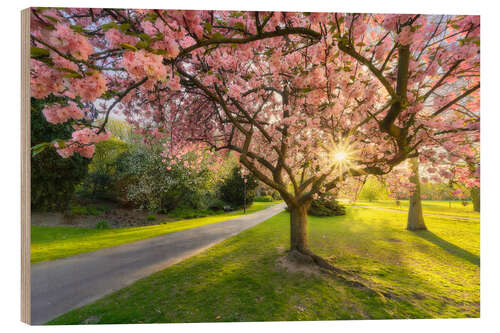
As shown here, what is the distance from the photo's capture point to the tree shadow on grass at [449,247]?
306cm

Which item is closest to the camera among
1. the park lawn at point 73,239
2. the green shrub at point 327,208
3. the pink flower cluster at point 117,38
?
the pink flower cluster at point 117,38

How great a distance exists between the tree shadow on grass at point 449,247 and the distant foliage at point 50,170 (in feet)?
19.7

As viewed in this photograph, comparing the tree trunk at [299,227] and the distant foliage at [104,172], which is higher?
the distant foliage at [104,172]

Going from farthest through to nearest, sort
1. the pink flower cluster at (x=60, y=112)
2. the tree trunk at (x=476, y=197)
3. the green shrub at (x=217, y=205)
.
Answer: the green shrub at (x=217, y=205) < the tree trunk at (x=476, y=197) < the pink flower cluster at (x=60, y=112)

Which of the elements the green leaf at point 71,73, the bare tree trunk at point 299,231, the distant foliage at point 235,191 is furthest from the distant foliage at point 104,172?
the distant foliage at point 235,191

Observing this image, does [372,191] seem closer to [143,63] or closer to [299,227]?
[299,227]

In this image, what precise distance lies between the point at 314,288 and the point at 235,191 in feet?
31.5

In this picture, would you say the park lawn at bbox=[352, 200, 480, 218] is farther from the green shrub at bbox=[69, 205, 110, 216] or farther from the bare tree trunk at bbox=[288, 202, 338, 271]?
the green shrub at bbox=[69, 205, 110, 216]

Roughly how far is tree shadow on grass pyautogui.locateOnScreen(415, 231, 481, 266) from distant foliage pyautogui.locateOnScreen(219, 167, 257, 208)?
27.6ft

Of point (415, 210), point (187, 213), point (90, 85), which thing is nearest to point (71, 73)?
point (90, 85)

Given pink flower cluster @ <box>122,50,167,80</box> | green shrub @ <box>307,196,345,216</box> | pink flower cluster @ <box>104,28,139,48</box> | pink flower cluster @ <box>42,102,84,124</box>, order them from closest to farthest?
1. pink flower cluster @ <box>122,50,167,80</box>
2. pink flower cluster @ <box>104,28,139,48</box>
3. pink flower cluster @ <box>42,102,84,124</box>
4. green shrub @ <box>307,196,345,216</box>

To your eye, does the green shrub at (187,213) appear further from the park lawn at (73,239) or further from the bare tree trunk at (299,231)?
the bare tree trunk at (299,231)

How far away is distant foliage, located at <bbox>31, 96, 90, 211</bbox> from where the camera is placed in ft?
7.80

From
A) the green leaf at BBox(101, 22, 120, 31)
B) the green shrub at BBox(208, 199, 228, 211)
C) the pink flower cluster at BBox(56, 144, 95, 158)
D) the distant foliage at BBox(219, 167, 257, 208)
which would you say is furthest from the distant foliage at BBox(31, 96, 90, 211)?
the distant foliage at BBox(219, 167, 257, 208)
